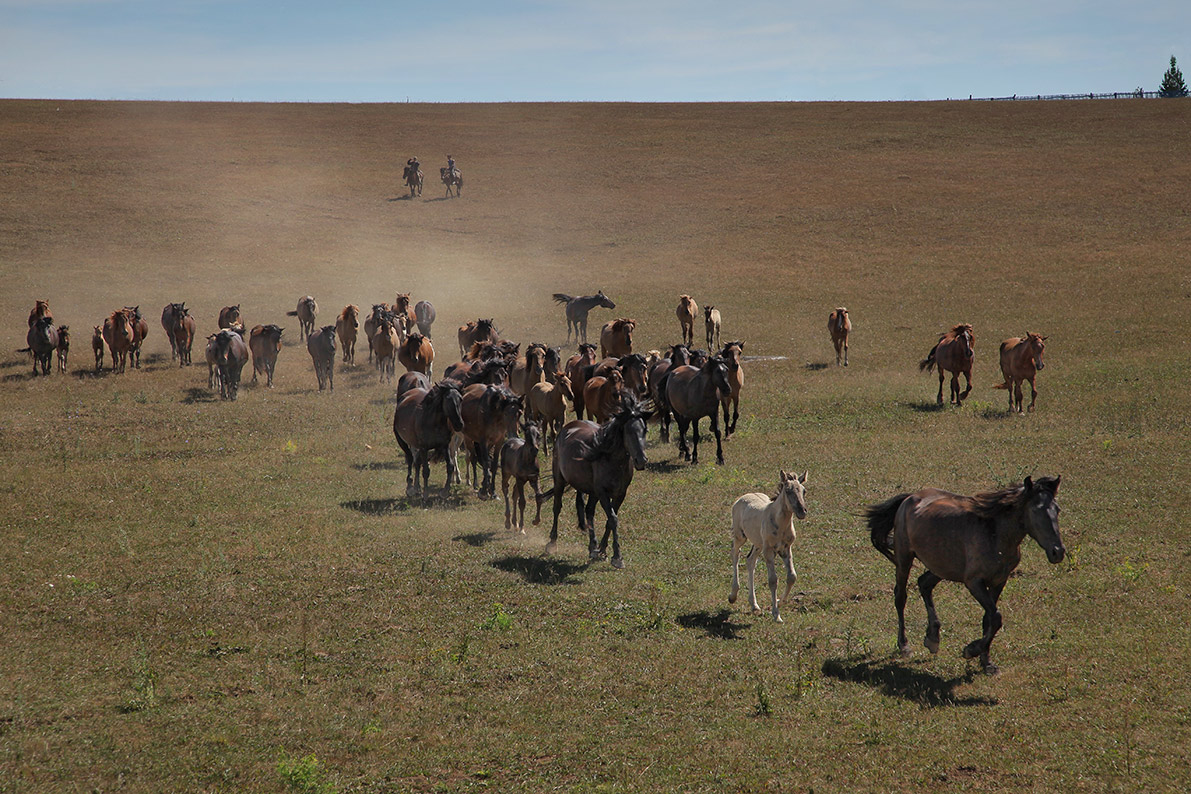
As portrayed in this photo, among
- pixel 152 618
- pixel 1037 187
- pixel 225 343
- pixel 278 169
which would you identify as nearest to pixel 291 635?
pixel 152 618

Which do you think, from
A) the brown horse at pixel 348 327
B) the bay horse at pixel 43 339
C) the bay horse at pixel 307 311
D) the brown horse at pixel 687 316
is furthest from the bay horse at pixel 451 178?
the bay horse at pixel 43 339

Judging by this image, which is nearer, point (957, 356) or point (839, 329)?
point (957, 356)

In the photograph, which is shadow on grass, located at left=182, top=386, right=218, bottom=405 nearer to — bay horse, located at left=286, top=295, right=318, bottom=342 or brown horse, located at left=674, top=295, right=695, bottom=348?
bay horse, located at left=286, top=295, right=318, bottom=342

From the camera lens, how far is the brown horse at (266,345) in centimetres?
2958

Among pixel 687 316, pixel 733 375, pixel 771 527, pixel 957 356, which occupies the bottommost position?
pixel 771 527

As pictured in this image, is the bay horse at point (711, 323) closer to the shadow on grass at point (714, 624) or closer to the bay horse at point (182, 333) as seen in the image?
the bay horse at point (182, 333)

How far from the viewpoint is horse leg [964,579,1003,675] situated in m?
9.43

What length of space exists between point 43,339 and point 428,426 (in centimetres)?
1887

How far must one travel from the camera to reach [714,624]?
37.3 feet

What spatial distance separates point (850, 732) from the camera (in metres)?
8.55

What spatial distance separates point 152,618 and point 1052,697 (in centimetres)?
998

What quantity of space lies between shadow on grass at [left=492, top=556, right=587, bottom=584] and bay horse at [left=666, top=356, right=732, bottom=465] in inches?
272

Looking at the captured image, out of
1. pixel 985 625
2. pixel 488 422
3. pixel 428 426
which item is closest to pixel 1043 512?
pixel 985 625

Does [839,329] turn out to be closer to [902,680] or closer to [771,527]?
[771,527]
